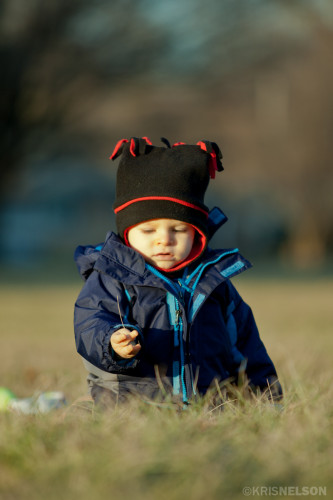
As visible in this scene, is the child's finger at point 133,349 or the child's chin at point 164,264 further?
the child's chin at point 164,264

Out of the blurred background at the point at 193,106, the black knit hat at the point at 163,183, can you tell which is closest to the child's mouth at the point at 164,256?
the black knit hat at the point at 163,183

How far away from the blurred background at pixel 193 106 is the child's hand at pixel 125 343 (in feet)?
42.2

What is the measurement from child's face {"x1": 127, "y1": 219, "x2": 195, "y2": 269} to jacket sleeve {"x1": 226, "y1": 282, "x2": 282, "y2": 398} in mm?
Answer: 335

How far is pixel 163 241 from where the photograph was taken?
10.1 ft

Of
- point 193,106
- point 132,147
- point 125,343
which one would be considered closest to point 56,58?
point 193,106

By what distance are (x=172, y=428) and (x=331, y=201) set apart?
904 inches

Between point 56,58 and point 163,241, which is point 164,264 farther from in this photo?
point 56,58

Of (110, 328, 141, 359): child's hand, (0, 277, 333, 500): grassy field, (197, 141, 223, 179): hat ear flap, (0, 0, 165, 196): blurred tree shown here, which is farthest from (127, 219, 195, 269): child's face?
(0, 0, 165, 196): blurred tree

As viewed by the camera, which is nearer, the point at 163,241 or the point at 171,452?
the point at 171,452

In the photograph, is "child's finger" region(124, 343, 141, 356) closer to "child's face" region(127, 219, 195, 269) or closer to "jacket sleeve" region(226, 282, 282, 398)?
"child's face" region(127, 219, 195, 269)

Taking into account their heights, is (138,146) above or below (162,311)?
above

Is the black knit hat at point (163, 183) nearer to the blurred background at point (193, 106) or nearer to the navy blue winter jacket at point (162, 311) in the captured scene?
the navy blue winter jacket at point (162, 311)

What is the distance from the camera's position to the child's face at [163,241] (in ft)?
10.1

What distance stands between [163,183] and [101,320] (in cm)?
67
